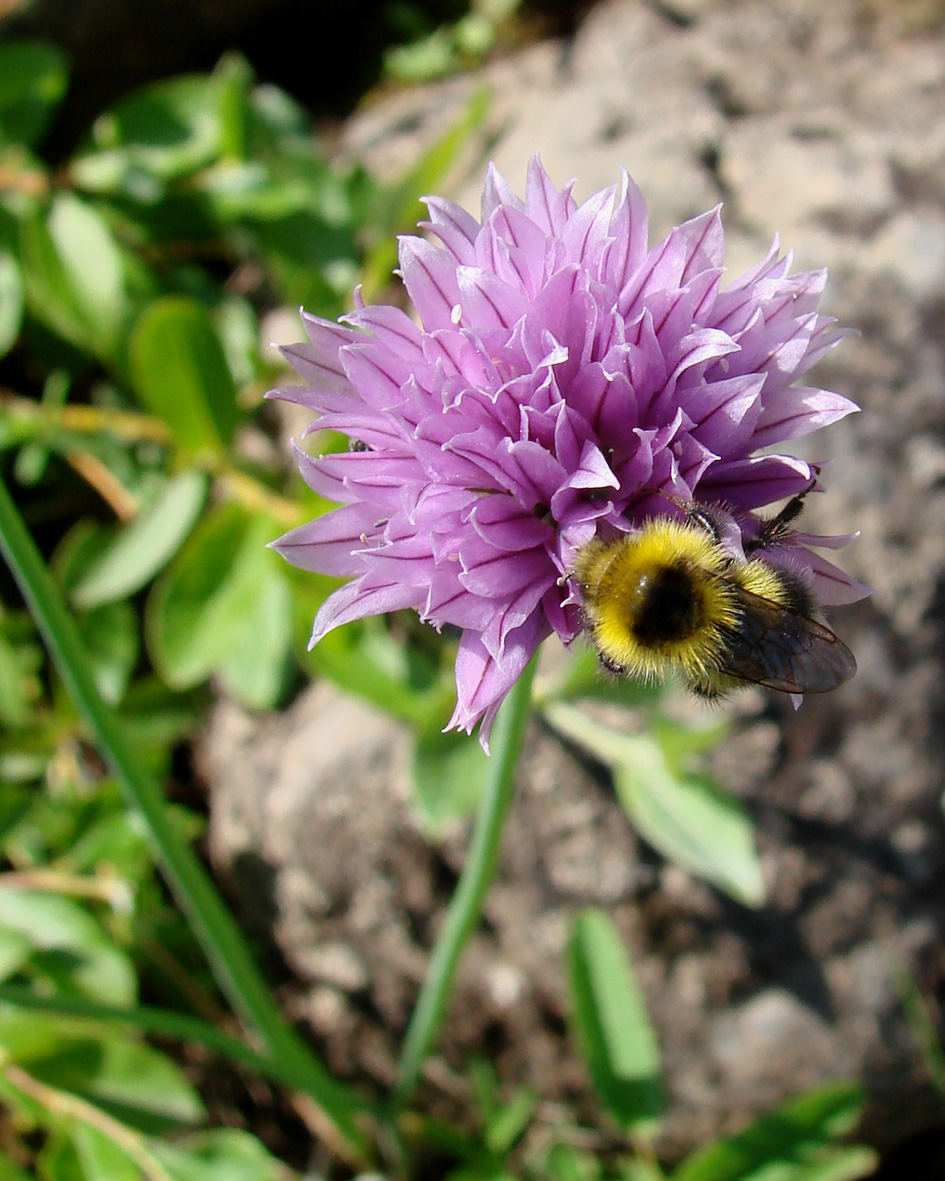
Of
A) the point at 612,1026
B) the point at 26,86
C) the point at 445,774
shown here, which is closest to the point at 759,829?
the point at 612,1026

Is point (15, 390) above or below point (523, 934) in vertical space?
above

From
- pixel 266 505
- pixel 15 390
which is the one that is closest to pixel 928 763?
pixel 266 505

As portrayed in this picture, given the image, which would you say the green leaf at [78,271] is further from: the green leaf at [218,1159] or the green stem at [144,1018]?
the green leaf at [218,1159]

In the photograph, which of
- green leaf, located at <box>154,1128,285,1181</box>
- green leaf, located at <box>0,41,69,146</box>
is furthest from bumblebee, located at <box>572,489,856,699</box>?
green leaf, located at <box>0,41,69,146</box>

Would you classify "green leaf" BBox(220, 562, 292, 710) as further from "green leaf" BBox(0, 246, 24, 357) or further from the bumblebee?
the bumblebee

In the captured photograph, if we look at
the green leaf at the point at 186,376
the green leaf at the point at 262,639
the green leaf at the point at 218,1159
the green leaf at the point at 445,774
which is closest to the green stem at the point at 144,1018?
the green leaf at the point at 218,1159

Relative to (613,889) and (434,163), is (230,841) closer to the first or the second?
(613,889)

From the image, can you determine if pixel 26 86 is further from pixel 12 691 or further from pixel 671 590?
pixel 671 590
